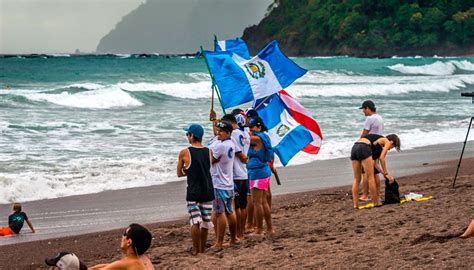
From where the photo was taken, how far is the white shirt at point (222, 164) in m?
8.83

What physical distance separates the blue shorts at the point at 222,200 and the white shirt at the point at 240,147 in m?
0.31

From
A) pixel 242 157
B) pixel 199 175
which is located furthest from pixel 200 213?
pixel 242 157

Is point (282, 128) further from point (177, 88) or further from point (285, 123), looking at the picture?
point (177, 88)

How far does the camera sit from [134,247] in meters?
5.53

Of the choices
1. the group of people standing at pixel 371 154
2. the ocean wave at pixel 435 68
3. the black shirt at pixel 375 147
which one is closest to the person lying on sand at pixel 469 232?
the group of people standing at pixel 371 154

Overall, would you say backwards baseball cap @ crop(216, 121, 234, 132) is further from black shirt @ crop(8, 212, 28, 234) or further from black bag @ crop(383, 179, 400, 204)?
black shirt @ crop(8, 212, 28, 234)

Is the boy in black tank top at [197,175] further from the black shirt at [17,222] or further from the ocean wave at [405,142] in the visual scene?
the ocean wave at [405,142]

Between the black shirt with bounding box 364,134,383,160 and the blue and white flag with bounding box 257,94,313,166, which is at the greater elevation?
the blue and white flag with bounding box 257,94,313,166

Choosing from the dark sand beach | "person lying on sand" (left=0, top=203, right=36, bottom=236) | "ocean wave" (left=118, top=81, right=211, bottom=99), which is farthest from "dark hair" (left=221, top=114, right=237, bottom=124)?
"ocean wave" (left=118, top=81, right=211, bottom=99)

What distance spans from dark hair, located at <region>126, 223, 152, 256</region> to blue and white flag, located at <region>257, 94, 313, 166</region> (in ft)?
18.5

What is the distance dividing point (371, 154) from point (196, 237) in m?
3.38

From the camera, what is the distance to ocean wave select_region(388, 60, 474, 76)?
7869cm

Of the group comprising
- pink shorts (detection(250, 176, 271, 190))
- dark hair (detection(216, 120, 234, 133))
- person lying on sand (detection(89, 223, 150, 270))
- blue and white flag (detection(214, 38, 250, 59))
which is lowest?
pink shorts (detection(250, 176, 271, 190))

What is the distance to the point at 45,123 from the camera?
24.3 meters
